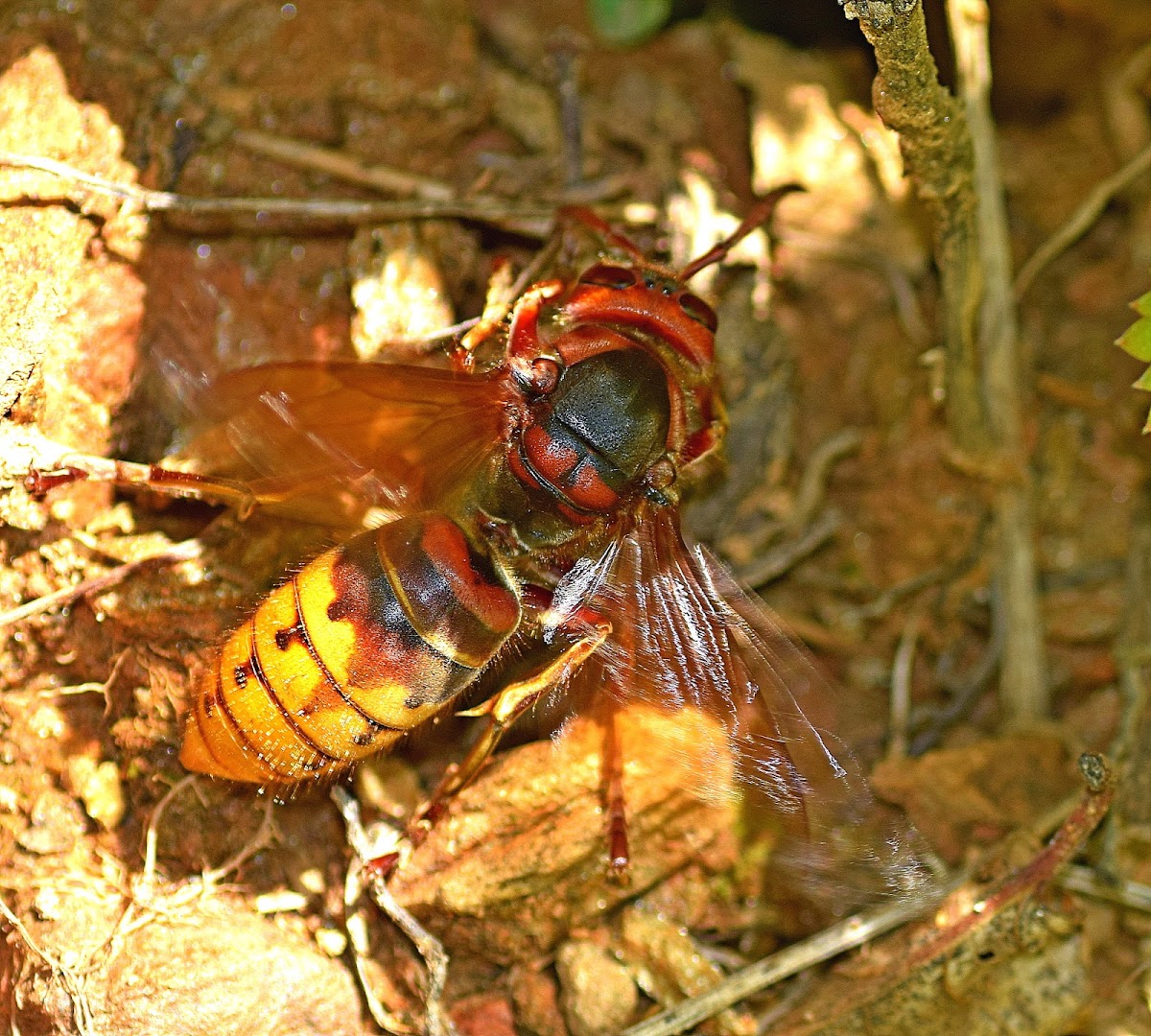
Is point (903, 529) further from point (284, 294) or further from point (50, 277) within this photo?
point (50, 277)

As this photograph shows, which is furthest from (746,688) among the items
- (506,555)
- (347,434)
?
(347,434)

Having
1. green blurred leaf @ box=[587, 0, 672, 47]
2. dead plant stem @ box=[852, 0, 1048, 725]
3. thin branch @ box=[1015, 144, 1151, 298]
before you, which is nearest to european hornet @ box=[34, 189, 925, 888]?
dead plant stem @ box=[852, 0, 1048, 725]

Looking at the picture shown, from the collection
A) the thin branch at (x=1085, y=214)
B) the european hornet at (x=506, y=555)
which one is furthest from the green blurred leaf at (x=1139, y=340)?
the european hornet at (x=506, y=555)

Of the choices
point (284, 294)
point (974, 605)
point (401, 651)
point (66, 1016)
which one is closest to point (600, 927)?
point (401, 651)

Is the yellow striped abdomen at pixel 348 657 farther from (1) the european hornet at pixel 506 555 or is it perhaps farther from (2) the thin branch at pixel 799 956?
(2) the thin branch at pixel 799 956

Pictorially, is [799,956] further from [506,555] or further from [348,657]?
[348,657]

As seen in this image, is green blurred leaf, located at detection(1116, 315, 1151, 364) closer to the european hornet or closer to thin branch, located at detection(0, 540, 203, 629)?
the european hornet
